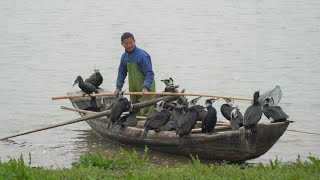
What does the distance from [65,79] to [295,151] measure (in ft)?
28.1

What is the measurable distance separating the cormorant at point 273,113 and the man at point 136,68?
2.24m

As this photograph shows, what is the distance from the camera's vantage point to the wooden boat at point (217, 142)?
11219 millimetres

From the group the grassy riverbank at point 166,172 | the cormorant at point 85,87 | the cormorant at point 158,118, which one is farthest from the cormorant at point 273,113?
the cormorant at point 85,87

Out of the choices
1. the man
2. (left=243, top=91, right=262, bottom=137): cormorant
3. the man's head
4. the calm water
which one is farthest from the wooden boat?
the man's head

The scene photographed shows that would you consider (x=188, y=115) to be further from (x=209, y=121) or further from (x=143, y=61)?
(x=143, y=61)

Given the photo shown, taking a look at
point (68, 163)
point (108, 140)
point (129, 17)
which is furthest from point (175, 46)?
point (68, 163)

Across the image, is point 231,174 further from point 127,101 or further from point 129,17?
point 129,17

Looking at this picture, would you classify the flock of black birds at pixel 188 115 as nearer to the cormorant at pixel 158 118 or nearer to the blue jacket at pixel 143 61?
the cormorant at pixel 158 118

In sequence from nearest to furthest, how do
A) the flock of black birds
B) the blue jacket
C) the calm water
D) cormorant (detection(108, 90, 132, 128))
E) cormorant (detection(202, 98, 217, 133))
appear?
the flock of black birds → cormorant (detection(202, 98, 217, 133)) → cormorant (detection(108, 90, 132, 128)) → the blue jacket → the calm water

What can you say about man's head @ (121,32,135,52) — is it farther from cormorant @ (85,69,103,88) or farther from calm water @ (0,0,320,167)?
cormorant @ (85,69,103,88)

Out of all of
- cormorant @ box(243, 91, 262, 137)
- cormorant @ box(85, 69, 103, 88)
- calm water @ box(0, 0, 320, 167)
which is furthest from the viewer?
cormorant @ box(85, 69, 103, 88)

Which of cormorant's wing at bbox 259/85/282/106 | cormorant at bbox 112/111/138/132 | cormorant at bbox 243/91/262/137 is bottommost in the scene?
cormorant at bbox 112/111/138/132

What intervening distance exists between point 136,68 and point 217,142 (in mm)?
2398

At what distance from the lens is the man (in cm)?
1295
